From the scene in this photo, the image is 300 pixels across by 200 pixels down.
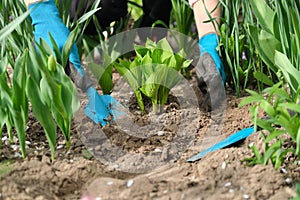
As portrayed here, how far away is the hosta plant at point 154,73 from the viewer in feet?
6.82

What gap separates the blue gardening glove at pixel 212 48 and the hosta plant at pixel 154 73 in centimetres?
14

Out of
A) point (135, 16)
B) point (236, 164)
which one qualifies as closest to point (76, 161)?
point (236, 164)

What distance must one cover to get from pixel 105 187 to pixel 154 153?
34 cm

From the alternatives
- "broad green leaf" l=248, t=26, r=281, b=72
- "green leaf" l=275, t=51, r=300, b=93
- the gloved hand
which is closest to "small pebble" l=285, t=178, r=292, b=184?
"green leaf" l=275, t=51, r=300, b=93

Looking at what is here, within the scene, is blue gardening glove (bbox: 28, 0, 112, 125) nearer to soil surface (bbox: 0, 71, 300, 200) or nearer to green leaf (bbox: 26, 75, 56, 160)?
soil surface (bbox: 0, 71, 300, 200)

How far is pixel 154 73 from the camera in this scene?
2.07 m

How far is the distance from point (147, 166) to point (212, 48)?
67cm

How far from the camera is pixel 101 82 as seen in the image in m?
2.15

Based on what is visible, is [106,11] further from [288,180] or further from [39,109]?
[288,180]

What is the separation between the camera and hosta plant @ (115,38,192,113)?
208 cm

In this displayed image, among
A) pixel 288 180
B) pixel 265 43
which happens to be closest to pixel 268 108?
pixel 288 180

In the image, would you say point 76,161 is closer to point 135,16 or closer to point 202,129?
point 202,129

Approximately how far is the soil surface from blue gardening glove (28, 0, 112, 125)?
0.06m

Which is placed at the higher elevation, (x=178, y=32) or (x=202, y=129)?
(x=178, y=32)
